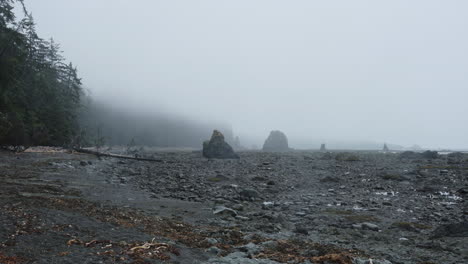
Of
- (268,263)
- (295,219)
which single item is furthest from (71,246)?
(295,219)

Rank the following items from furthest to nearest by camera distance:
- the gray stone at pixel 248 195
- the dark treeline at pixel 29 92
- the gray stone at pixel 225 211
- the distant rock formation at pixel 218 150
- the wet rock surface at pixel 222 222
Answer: the distant rock formation at pixel 218 150 → the dark treeline at pixel 29 92 → the gray stone at pixel 248 195 → the gray stone at pixel 225 211 → the wet rock surface at pixel 222 222

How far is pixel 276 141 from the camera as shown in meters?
151

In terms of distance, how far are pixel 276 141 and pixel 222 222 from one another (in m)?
142

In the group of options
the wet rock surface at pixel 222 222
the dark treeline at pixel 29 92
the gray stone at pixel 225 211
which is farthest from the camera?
the dark treeline at pixel 29 92

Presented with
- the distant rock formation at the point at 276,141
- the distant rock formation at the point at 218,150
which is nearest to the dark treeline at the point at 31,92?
the distant rock formation at the point at 218,150

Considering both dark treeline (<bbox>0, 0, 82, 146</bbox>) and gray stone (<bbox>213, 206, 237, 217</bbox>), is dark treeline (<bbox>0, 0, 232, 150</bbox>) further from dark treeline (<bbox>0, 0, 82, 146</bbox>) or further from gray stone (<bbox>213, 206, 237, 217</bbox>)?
gray stone (<bbox>213, 206, 237, 217</bbox>)

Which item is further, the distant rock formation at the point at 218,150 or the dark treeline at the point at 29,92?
the distant rock formation at the point at 218,150

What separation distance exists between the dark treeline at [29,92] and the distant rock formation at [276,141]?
104152 mm

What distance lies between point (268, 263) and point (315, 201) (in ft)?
30.6

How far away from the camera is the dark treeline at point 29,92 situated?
27564 mm

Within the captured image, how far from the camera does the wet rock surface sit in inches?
244

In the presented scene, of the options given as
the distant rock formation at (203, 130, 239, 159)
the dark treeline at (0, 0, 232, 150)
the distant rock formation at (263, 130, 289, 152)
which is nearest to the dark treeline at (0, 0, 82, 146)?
the dark treeline at (0, 0, 232, 150)

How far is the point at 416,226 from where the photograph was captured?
35.5 ft

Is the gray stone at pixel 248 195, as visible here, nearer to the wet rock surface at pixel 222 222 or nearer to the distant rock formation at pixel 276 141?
the wet rock surface at pixel 222 222
